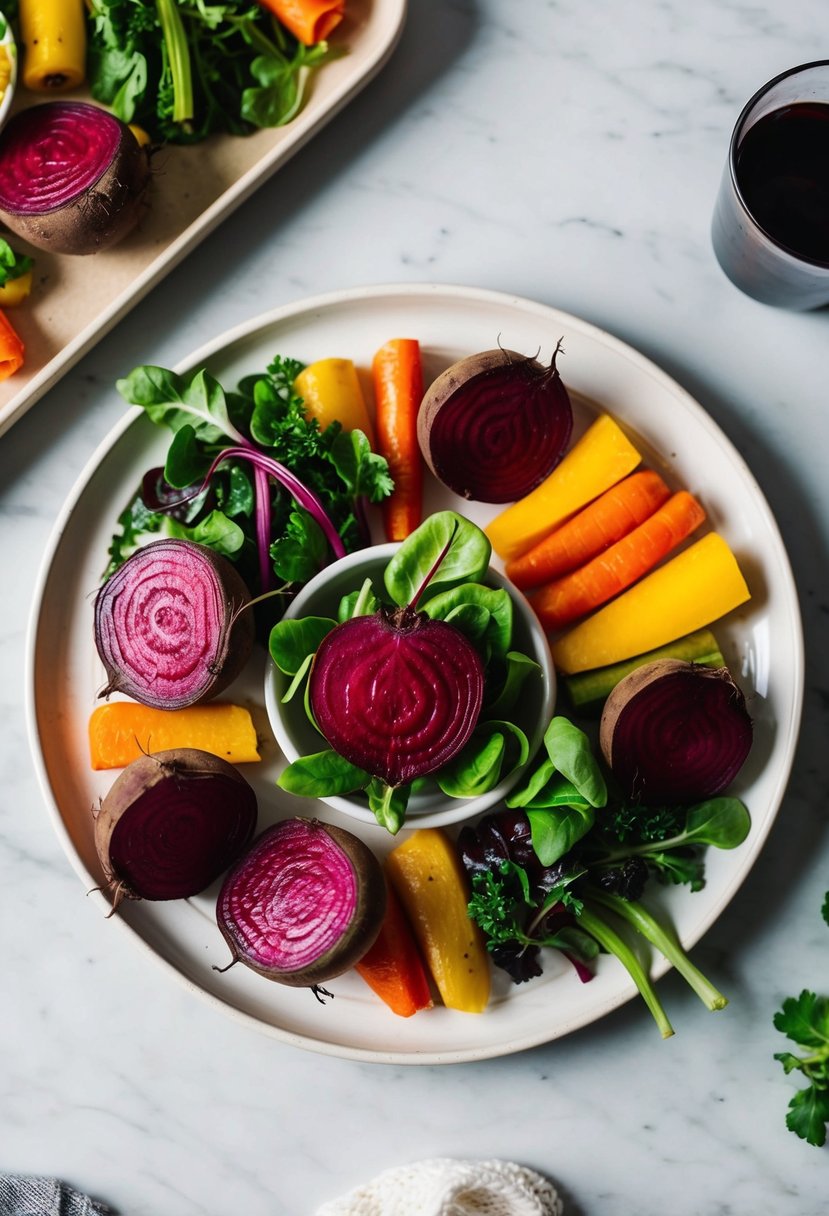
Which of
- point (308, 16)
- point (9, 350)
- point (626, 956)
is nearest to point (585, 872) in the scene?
point (626, 956)

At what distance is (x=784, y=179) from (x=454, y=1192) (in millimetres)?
1525

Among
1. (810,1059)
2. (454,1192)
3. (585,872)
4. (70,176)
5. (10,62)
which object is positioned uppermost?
(10,62)

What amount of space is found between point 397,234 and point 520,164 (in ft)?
0.72

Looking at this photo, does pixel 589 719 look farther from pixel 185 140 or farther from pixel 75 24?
pixel 75 24

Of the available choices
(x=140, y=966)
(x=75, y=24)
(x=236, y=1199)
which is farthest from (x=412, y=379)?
(x=236, y=1199)

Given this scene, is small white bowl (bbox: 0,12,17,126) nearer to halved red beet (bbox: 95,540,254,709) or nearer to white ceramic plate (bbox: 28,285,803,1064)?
white ceramic plate (bbox: 28,285,803,1064)

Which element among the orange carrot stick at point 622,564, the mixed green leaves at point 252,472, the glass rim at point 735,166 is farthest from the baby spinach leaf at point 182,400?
the glass rim at point 735,166

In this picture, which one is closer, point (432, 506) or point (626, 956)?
point (626, 956)

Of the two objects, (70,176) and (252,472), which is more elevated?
(70,176)

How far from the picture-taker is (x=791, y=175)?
58.7 inches

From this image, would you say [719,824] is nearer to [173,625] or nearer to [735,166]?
[173,625]

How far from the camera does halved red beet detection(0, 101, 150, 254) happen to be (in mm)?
1505

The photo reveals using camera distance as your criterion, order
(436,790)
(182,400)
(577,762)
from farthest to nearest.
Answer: (182,400) < (436,790) < (577,762)

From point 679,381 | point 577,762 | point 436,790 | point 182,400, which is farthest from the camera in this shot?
point 679,381
